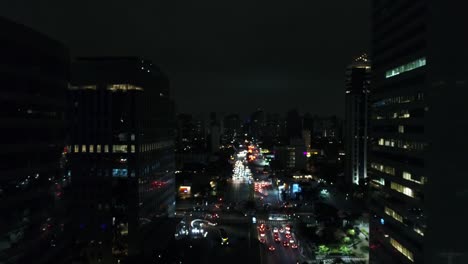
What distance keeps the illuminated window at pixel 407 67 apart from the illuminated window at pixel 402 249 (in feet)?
30.3

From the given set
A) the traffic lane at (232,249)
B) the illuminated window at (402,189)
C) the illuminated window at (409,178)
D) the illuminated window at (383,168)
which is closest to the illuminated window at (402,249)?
the illuminated window at (402,189)

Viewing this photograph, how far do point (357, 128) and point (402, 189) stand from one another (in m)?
46.3

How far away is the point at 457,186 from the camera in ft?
60.4

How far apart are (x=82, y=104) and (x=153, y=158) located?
7411 mm

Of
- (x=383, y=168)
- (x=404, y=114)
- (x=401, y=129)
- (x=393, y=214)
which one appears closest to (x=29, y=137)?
(x=404, y=114)

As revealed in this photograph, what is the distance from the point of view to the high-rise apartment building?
18266 millimetres

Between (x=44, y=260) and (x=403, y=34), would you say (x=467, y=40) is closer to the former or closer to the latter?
(x=403, y=34)

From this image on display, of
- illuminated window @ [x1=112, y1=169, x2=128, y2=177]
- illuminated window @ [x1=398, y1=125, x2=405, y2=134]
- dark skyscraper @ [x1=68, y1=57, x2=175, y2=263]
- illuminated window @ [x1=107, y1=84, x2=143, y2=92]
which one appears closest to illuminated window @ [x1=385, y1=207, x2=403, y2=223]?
illuminated window @ [x1=398, y1=125, x2=405, y2=134]

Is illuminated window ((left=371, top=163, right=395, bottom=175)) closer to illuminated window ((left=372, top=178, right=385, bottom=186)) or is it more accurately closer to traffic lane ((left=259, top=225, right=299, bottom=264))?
illuminated window ((left=372, top=178, right=385, bottom=186))

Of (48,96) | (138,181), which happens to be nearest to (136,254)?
(138,181)

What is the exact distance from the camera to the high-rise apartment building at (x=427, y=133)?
18266 millimetres

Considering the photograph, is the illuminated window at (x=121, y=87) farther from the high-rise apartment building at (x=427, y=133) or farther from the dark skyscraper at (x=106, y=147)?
the high-rise apartment building at (x=427, y=133)

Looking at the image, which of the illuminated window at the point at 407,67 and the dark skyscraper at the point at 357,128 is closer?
the illuminated window at the point at 407,67

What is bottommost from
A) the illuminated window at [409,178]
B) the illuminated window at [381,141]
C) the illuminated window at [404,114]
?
the illuminated window at [409,178]
